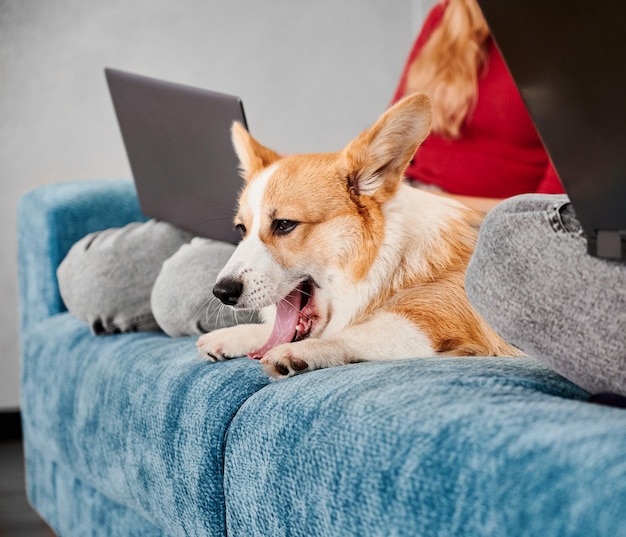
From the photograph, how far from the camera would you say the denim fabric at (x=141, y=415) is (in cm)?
111

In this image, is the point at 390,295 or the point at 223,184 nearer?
the point at 390,295

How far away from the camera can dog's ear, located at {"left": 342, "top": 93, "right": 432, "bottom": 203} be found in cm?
121

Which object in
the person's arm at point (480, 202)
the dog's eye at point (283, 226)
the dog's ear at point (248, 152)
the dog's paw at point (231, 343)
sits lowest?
the dog's paw at point (231, 343)

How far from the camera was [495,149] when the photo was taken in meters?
2.02

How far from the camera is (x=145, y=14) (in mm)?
3252

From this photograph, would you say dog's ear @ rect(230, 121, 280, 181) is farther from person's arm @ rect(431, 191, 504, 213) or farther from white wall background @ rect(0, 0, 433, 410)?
white wall background @ rect(0, 0, 433, 410)

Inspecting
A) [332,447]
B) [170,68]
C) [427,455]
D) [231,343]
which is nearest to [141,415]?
[231,343]

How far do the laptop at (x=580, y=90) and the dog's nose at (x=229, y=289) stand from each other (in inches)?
22.1

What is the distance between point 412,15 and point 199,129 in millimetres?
2393

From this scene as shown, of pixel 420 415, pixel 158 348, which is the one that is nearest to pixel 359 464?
pixel 420 415

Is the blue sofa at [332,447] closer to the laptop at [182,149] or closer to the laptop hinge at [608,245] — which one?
the laptop hinge at [608,245]

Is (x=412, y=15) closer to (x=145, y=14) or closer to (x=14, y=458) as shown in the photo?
(x=145, y=14)

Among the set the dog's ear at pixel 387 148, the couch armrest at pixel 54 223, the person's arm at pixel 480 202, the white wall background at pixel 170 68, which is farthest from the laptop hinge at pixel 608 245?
the white wall background at pixel 170 68

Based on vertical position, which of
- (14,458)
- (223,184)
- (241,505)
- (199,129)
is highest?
(199,129)
